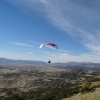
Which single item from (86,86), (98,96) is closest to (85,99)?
(98,96)

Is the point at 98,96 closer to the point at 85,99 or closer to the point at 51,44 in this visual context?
the point at 85,99

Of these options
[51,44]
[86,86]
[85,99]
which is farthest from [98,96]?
[51,44]

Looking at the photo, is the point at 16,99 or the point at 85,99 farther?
the point at 16,99

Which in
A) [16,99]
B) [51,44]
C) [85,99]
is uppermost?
[51,44]

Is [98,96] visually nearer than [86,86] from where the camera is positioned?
Yes

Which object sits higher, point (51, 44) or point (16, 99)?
point (51, 44)

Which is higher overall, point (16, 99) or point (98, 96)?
point (98, 96)

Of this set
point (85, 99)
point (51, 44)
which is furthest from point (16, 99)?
point (85, 99)
